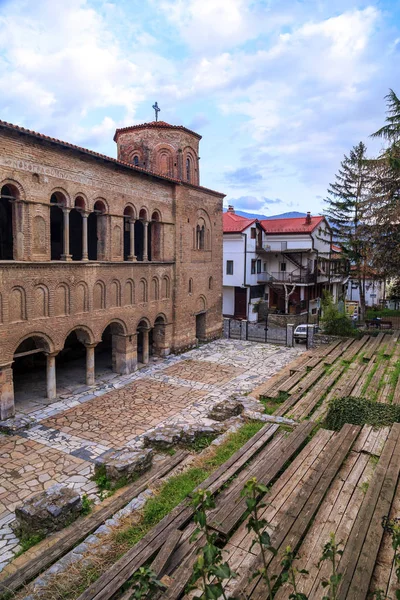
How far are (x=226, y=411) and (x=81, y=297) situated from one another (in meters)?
7.21

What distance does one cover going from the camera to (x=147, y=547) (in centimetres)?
574

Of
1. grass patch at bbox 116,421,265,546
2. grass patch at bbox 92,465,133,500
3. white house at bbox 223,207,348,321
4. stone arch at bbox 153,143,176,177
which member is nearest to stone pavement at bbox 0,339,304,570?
grass patch at bbox 92,465,133,500

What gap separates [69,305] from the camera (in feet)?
49.8

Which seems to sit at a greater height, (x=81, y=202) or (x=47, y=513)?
(x=81, y=202)

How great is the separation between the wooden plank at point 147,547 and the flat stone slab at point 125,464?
8.17ft

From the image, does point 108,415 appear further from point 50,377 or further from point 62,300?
point 62,300

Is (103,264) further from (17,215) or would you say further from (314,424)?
(314,424)

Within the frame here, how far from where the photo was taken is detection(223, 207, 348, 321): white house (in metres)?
32.8

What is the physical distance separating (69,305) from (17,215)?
3.69 m

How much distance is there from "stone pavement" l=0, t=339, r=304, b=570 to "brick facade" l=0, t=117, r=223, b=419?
122 cm

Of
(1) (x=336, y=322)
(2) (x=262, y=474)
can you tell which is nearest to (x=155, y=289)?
(1) (x=336, y=322)

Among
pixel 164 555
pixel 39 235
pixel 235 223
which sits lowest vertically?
pixel 164 555

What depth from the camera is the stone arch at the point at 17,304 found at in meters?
13.2

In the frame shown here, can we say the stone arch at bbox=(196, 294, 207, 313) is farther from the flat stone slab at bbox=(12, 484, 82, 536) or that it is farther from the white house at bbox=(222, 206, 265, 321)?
the flat stone slab at bbox=(12, 484, 82, 536)
